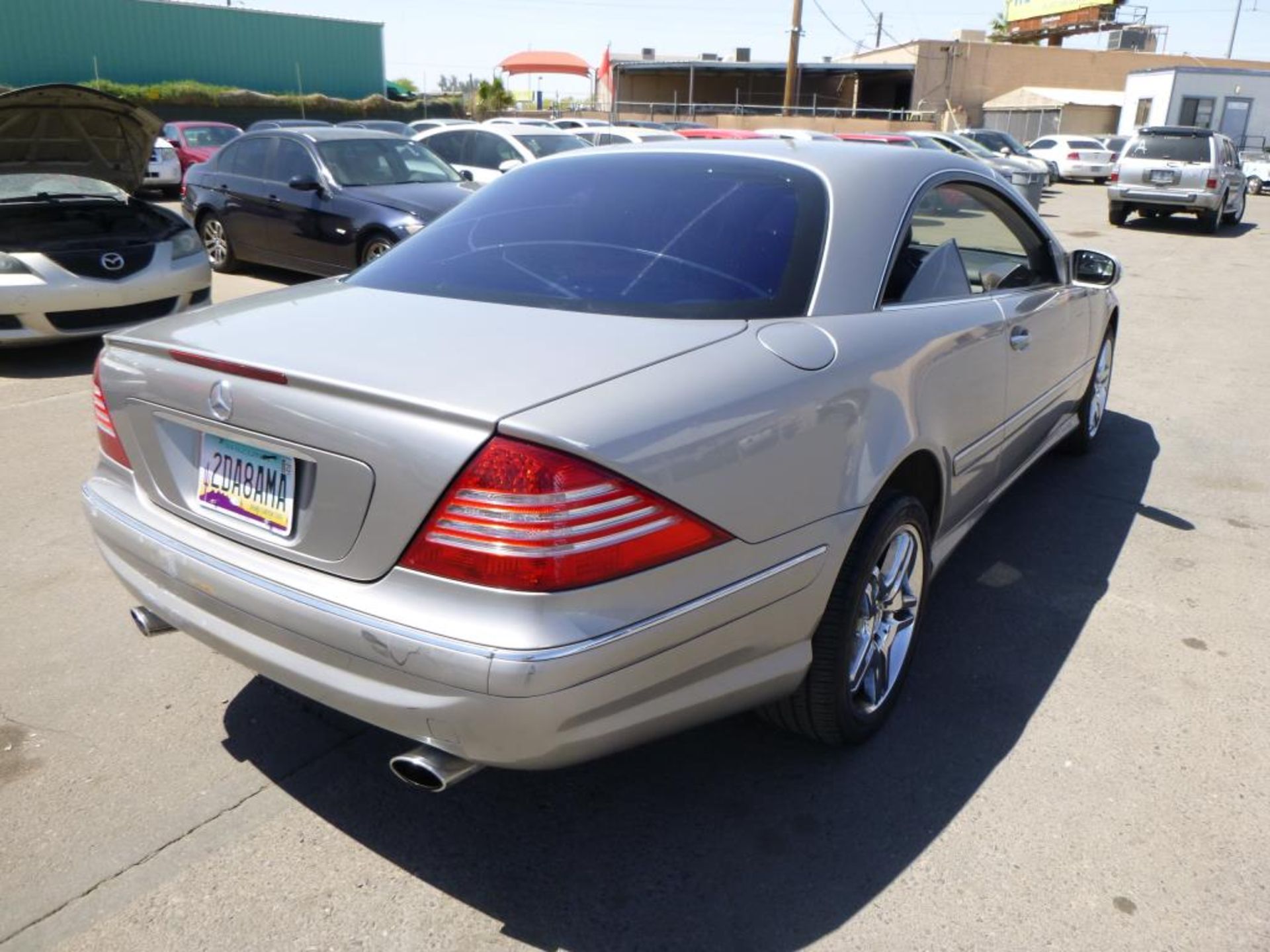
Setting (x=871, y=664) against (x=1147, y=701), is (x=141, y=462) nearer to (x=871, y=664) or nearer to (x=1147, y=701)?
(x=871, y=664)

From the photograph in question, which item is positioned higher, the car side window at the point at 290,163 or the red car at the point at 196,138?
the car side window at the point at 290,163

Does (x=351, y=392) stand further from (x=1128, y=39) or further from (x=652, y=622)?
(x=1128, y=39)

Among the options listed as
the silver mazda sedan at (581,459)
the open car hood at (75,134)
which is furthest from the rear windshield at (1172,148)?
the silver mazda sedan at (581,459)

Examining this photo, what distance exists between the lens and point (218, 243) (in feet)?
35.5

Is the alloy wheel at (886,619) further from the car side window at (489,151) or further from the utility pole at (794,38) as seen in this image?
the utility pole at (794,38)

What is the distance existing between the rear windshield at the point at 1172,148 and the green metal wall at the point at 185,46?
1229 inches

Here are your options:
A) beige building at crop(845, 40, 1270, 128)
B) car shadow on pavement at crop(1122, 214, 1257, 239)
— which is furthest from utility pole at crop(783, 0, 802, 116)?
beige building at crop(845, 40, 1270, 128)

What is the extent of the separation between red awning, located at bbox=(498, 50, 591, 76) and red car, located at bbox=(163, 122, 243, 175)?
2619cm

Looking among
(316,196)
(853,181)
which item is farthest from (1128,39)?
(853,181)

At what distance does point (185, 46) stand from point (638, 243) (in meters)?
40.6

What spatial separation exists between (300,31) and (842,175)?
4283 cm

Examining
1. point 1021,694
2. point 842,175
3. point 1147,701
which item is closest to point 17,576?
point 842,175

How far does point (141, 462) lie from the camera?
2605 mm

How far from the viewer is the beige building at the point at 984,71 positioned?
148ft
